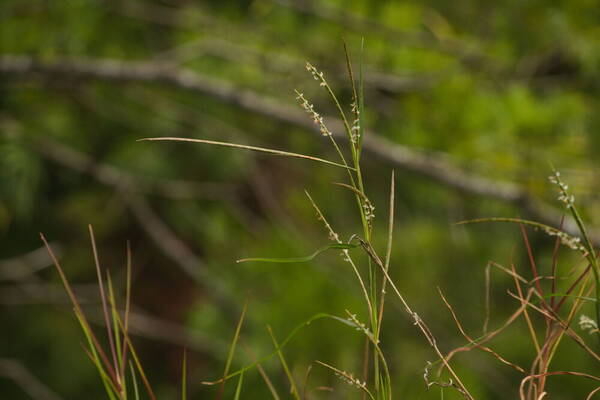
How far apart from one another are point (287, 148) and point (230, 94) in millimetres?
901

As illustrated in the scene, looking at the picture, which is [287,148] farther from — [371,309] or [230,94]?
[371,309]

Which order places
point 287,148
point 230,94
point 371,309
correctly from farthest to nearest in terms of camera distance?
point 287,148
point 230,94
point 371,309

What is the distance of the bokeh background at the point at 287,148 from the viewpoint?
1.19m

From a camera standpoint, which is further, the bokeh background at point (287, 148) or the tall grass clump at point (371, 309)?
the bokeh background at point (287, 148)

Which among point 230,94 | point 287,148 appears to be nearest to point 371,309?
point 230,94

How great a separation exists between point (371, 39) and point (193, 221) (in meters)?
0.88

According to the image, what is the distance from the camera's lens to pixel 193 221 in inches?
75.9

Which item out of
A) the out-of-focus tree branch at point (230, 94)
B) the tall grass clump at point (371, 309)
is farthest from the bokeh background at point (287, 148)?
the tall grass clump at point (371, 309)

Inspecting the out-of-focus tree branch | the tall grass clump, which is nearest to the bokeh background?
the out-of-focus tree branch

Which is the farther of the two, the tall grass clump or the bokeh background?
the bokeh background

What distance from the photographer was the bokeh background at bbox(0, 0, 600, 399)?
1.19 m

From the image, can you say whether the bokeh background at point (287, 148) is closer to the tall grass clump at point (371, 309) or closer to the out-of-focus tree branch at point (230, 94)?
the out-of-focus tree branch at point (230, 94)

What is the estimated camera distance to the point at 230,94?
124 cm

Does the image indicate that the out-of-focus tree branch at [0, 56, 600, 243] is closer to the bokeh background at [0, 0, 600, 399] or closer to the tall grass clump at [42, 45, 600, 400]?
the bokeh background at [0, 0, 600, 399]
